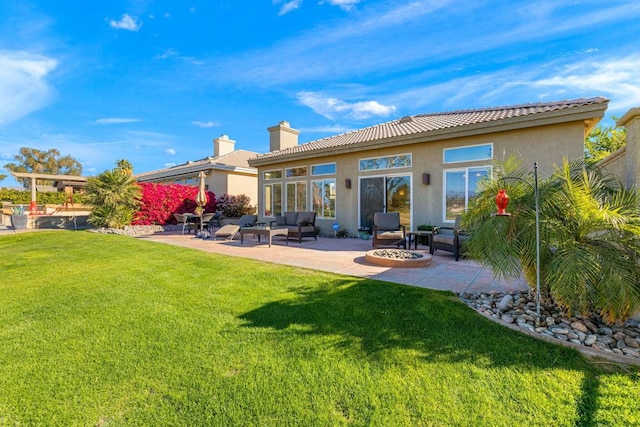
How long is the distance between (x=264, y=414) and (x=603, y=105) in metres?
10.1

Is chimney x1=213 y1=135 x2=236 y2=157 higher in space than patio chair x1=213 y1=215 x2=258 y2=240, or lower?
higher

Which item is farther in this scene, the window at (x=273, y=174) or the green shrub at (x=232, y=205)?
the green shrub at (x=232, y=205)

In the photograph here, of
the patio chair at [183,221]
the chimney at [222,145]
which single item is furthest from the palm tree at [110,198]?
the chimney at [222,145]

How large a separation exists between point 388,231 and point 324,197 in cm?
455

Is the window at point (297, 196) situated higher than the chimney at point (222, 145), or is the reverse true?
the chimney at point (222, 145)

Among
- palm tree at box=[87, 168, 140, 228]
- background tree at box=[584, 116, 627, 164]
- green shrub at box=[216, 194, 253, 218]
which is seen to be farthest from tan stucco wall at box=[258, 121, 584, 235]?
background tree at box=[584, 116, 627, 164]

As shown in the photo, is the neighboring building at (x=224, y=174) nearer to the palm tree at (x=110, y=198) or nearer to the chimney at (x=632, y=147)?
the palm tree at (x=110, y=198)

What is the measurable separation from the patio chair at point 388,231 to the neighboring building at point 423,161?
4.52 feet

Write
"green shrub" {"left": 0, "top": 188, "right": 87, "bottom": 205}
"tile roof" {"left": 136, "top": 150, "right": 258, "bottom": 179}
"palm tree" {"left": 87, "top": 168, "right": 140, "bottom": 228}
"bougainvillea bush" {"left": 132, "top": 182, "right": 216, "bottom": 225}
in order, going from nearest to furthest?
"palm tree" {"left": 87, "top": 168, "right": 140, "bottom": 228} < "bougainvillea bush" {"left": 132, "top": 182, "right": 216, "bottom": 225} < "tile roof" {"left": 136, "top": 150, "right": 258, "bottom": 179} < "green shrub" {"left": 0, "top": 188, "right": 87, "bottom": 205}

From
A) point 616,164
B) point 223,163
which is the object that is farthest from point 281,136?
point 616,164

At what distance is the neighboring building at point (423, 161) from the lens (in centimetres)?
816

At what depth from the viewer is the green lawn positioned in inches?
84.2

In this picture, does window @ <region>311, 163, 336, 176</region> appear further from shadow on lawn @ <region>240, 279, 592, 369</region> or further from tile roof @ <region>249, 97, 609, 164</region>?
shadow on lawn @ <region>240, 279, 592, 369</region>

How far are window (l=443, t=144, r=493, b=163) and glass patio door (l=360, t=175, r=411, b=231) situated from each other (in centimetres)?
155
